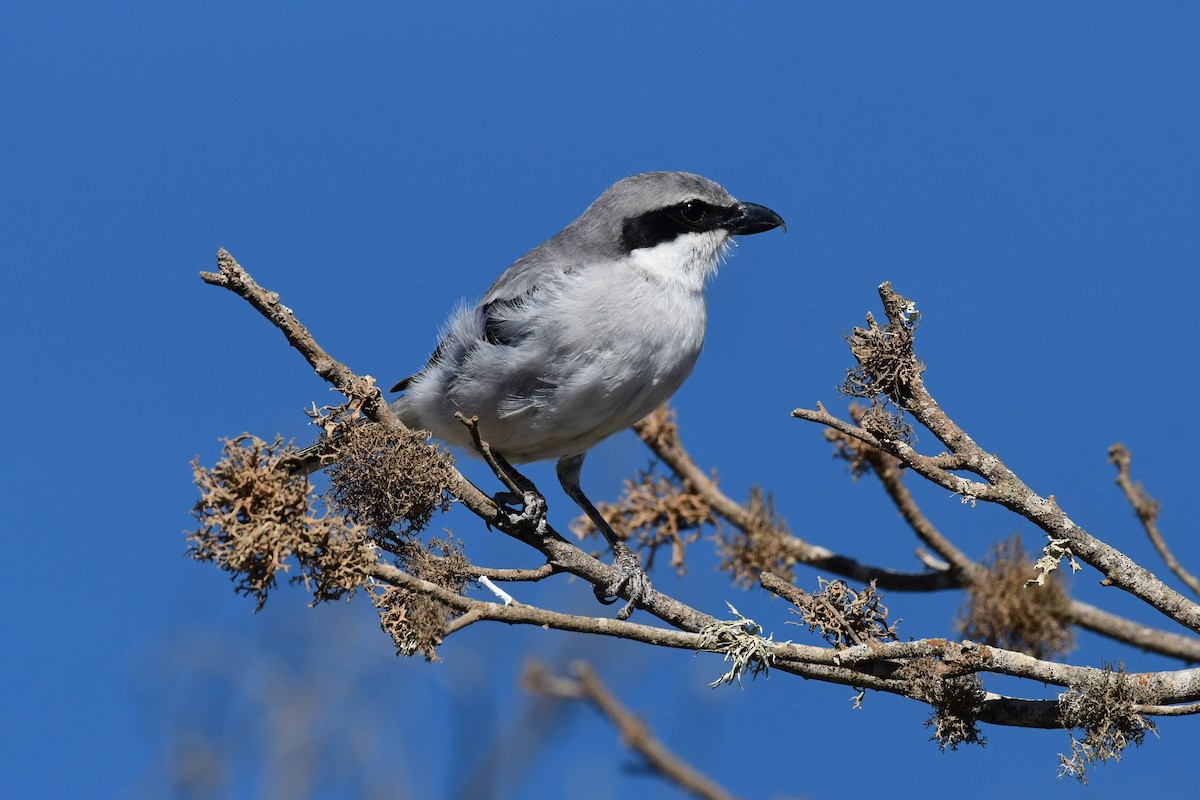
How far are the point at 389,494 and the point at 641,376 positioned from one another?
6.43 ft

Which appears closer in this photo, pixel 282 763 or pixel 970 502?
pixel 970 502

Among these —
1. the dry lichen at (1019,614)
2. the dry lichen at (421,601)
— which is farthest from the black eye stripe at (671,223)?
the dry lichen at (421,601)

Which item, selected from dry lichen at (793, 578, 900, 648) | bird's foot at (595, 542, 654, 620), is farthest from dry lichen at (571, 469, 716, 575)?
dry lichen at (793, 578, 900, 648)

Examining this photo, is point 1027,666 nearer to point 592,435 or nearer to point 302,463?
point 302,463

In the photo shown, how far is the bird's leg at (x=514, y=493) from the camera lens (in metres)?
2.95

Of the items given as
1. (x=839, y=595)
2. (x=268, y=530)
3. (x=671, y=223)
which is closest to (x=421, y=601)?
(x=268, y=530)

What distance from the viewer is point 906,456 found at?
2582mm

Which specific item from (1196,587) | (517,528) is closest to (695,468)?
(517,528)

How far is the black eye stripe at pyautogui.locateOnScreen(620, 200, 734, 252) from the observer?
16.5 ft

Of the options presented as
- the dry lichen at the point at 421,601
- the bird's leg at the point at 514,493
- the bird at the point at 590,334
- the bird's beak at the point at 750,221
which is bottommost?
the dry lichen at the point at 421,601

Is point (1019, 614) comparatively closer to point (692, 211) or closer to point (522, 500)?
point (522, 500)

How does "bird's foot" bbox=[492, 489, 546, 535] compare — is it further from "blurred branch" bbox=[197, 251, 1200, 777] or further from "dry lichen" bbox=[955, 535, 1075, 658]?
"dry lichen" bbox=[955, 535, 1075, 658]

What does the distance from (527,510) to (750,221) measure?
1.95m

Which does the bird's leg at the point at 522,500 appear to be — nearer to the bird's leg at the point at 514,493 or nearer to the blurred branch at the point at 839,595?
the bird's leg at the point at 514,493
